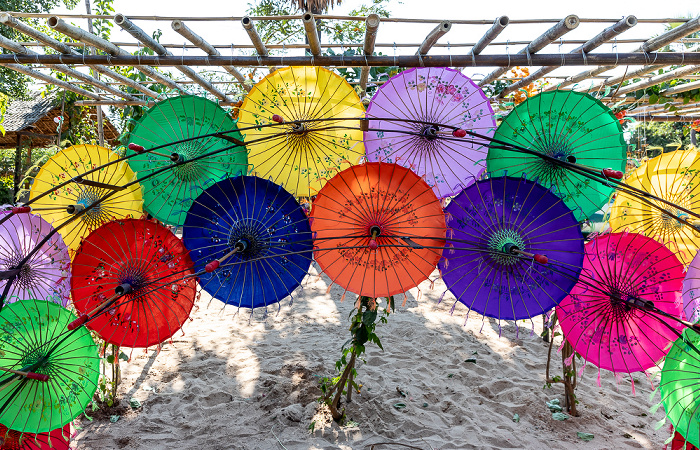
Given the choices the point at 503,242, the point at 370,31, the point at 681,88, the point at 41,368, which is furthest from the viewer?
the point at 681,88

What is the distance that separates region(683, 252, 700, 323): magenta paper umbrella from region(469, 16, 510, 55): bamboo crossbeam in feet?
4.45

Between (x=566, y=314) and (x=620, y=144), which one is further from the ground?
(x=620, y=144)

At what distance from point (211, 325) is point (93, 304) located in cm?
266

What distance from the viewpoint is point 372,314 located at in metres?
2.30

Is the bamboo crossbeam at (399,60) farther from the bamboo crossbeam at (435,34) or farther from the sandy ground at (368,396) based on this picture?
the sandy ground at (368,396)

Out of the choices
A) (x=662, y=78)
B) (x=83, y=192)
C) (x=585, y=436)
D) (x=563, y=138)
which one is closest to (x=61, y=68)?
(x=83, y=192)

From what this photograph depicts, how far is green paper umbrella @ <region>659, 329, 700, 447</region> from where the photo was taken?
1.50 meters

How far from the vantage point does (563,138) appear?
190 centimetres

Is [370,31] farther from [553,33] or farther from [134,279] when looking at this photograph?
[134,279]

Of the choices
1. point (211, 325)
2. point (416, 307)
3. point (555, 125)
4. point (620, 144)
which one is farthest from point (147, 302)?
point (416, 307)

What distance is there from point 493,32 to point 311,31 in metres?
0.95

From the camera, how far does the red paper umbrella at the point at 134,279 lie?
5.79ft

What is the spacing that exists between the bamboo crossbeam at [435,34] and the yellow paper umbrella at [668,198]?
1314mm

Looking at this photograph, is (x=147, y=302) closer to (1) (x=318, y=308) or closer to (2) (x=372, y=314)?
(2) (x=372, y=314)
